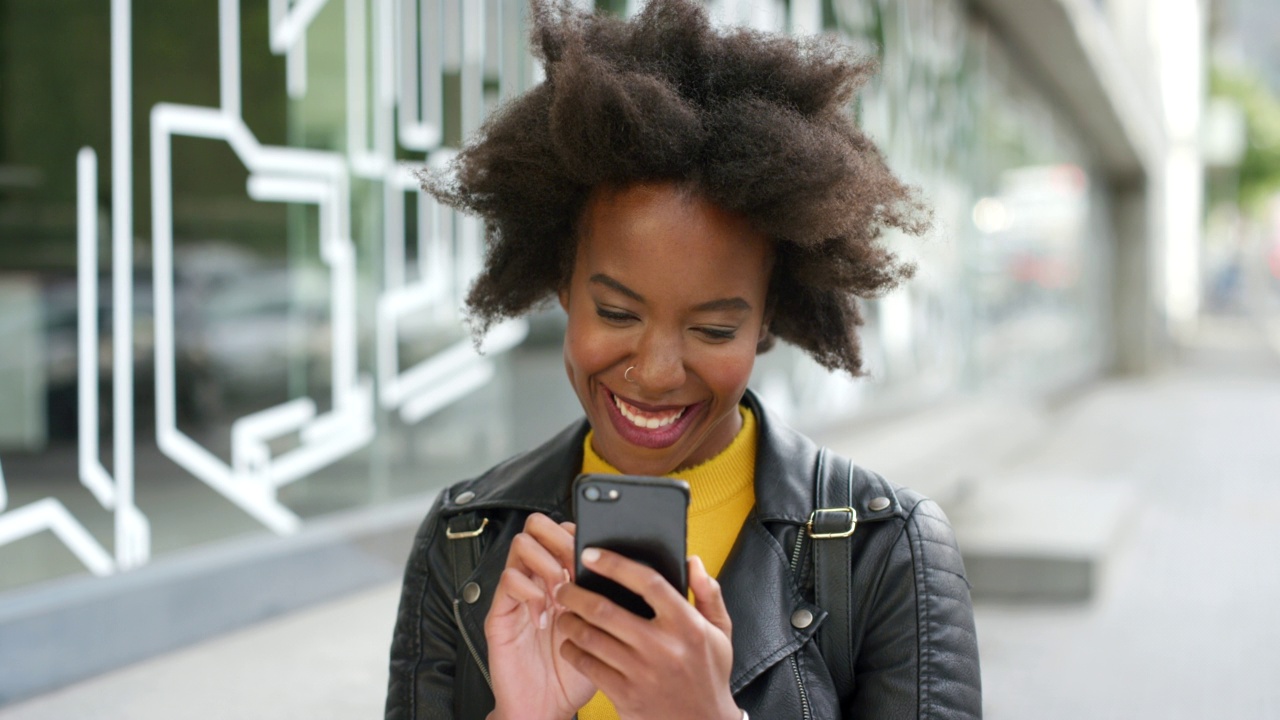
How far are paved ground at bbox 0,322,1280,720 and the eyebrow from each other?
6.68ft

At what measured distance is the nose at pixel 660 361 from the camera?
1.78 meters

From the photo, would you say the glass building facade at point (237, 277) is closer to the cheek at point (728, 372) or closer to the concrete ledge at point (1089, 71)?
the cheek at point (728, 372)

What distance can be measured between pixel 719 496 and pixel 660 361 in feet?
1.04

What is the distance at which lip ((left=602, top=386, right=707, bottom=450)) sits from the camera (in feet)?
6.09

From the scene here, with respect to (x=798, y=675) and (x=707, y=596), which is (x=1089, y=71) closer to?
(x=798, y=675)

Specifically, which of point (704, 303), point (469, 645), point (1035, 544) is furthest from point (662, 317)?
point (1035, 544)

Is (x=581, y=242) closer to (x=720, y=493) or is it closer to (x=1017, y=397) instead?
(x=720, y=493)

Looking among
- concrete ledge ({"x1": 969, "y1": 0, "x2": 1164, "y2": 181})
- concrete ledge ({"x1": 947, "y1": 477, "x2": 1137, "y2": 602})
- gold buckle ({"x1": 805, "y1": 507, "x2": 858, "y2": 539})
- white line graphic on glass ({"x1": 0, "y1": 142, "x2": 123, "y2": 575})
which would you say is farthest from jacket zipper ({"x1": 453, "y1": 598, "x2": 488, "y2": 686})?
concrete ledge ({"x1": 969, "y1": 0, "x2": 1164, "y2": 181})

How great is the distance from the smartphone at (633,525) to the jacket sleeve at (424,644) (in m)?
0.49

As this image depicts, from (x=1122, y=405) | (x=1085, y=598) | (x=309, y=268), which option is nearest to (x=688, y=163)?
(x=309, y=268)

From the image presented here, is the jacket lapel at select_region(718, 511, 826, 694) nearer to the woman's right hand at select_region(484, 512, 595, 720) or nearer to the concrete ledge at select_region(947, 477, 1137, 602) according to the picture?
the woman's right hand at select_region(484, 512, 595, 720)

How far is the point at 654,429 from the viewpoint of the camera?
1.87 metres

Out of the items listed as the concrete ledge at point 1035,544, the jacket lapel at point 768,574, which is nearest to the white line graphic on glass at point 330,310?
the concrete ledge at point 1035,544

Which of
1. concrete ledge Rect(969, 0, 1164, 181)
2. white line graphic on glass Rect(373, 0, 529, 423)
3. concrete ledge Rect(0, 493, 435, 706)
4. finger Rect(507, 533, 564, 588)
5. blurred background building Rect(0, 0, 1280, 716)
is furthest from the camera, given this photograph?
concrete ledge Rect(969, 0, 1164, 181)
